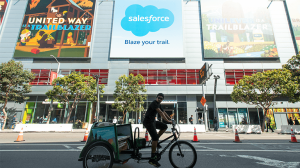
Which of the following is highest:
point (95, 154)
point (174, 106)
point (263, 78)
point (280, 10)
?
point (280, 10)

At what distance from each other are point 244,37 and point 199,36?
731cm

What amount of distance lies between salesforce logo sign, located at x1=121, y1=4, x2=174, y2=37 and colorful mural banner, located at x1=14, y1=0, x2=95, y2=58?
261 inches

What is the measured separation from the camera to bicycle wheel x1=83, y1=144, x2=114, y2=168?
3.35 metres

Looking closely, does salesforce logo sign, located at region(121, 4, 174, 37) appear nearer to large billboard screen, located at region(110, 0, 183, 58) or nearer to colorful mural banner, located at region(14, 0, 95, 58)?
large billboard screen, located at region(110, 0, 183, 58)

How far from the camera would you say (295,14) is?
92.3 ft

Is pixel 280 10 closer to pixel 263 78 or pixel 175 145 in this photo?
pixel 263 78

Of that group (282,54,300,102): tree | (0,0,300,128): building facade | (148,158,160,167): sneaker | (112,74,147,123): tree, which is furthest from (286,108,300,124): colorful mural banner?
(148,158,160,167): sneaker

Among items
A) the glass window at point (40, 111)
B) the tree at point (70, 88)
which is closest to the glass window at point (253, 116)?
the tree at point (70, 88)

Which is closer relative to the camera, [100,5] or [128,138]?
[128,138]

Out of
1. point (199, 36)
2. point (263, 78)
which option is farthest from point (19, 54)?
point (263, 78)

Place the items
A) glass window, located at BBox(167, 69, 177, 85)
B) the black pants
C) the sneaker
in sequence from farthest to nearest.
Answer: glass window, located at BBox(167, 69, 177, 85)
the black pants
the sneaker

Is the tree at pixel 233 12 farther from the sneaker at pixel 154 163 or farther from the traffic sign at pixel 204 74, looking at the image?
the sneaker at pixel 154 163

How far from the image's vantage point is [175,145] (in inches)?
150

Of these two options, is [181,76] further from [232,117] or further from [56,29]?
[56,29]
